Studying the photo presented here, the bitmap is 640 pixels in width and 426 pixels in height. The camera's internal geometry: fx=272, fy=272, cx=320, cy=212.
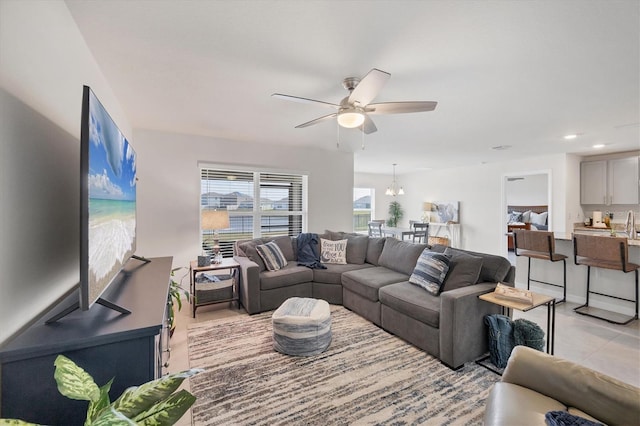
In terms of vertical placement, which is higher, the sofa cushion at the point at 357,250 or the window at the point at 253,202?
the window at the point at 253,202

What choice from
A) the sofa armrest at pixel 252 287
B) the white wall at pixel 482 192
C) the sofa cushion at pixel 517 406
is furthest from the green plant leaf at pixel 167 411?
the white wall at pixel 482 192

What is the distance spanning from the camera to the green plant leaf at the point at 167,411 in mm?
693

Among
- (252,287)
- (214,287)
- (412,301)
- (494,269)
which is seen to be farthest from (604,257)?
(214,287)

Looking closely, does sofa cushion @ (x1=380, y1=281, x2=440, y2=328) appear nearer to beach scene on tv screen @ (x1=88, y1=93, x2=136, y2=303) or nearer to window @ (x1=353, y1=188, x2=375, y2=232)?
beach scene on tv screen @ (x1=88, y1=93, x2=136, y2=303)

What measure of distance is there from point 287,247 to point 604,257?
3884 millimetres

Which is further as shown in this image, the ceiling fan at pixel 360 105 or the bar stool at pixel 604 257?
the bar stool at pixel 604 257

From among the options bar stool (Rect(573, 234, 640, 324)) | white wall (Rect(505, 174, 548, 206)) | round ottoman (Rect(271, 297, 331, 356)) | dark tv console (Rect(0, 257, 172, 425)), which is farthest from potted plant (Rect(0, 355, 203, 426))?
white wall (Rect(505, 174, 548, 206))

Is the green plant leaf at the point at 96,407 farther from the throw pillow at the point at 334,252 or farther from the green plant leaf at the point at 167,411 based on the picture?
the throw pillow at the point at 334,252

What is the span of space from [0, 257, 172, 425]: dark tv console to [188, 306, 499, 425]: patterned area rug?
0.94 meters

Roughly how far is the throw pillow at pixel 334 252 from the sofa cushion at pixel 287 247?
0.43 meters

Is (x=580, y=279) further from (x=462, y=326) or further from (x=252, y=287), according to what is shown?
(x=252, y=287)

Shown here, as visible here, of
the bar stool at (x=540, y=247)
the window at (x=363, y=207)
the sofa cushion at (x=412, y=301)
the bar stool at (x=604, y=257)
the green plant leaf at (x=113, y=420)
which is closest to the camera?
the green plant leaf at (x=113, y=420)

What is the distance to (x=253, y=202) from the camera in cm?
471

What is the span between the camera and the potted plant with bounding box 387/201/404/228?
29.1 feet
